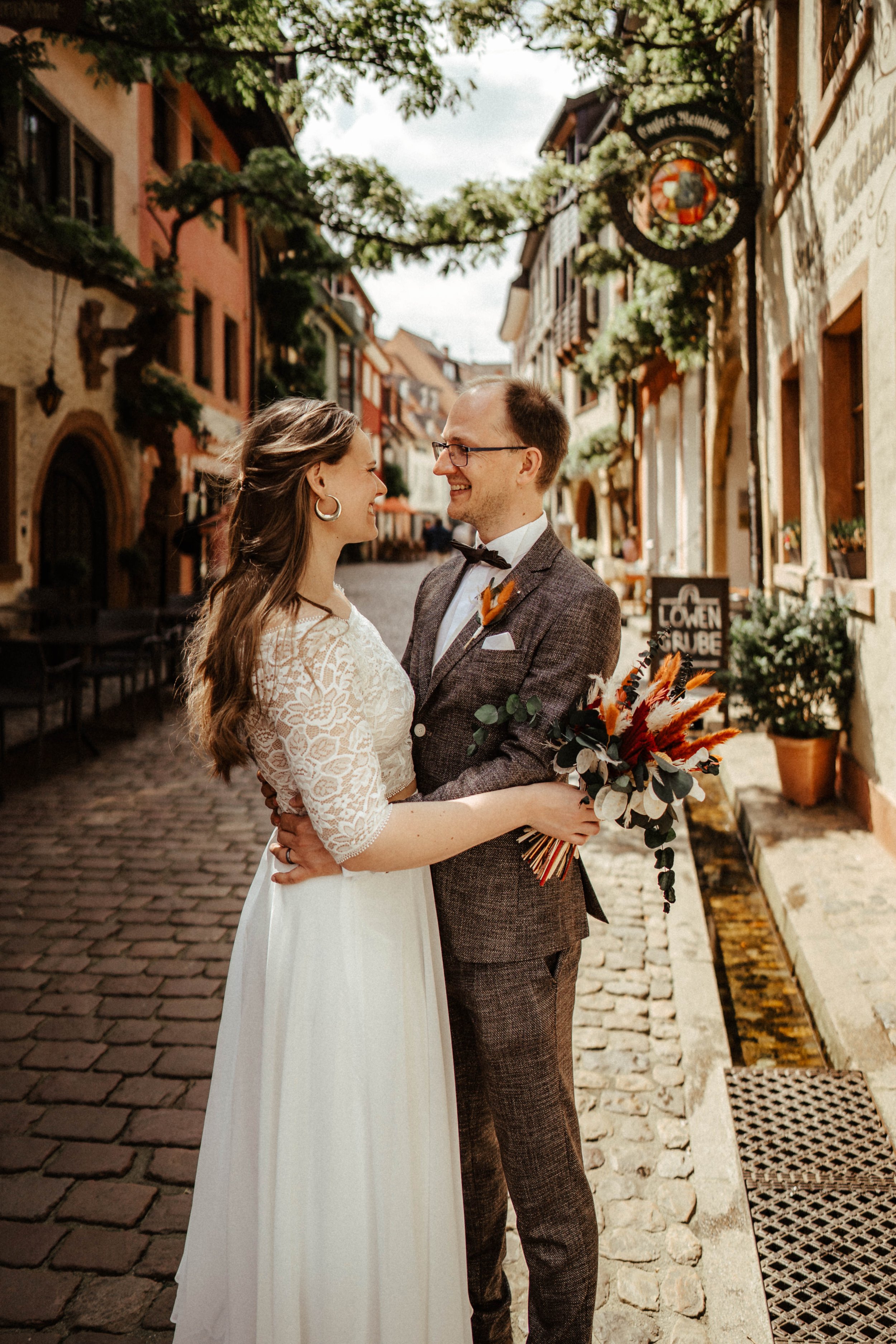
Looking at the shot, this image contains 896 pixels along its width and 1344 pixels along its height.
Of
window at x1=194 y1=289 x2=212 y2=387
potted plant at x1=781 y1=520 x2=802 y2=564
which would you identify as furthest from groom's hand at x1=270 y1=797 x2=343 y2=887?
window at x1=194 y1=289 x2=212 y2=387

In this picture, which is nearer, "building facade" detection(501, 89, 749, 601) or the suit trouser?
the suit trouser

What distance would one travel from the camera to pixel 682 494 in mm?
15680

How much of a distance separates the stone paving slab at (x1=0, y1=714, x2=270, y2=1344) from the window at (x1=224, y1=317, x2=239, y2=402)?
14.9 metres

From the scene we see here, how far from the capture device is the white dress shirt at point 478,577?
2254mm

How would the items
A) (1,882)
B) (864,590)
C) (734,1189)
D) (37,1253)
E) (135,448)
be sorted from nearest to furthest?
(37,1253)
(734,1189)
(1,882)
(864,590)
(135,448)

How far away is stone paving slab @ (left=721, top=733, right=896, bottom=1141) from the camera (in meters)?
3.65

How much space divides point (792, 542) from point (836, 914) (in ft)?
16.2

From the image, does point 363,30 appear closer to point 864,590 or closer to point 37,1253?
A: point 864,590

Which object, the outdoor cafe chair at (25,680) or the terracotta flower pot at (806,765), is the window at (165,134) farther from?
the terracotta flower pot at (806,765)

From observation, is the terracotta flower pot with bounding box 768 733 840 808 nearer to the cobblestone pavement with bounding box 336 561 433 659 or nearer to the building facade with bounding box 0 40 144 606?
the cobblestone pavement with bounding box 336 561 433 659

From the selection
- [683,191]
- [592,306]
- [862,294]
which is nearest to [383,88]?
[683,191]

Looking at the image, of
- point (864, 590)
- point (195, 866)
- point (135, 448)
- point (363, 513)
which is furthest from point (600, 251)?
point (363, 513)

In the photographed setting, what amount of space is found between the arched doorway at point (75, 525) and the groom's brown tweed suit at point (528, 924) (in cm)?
1106

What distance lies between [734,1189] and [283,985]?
164 centimetres
